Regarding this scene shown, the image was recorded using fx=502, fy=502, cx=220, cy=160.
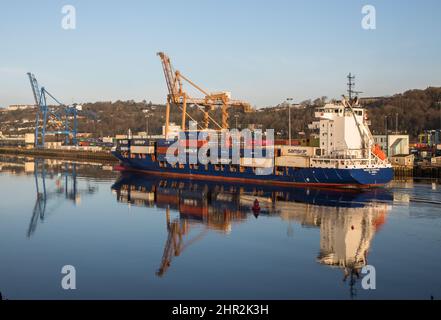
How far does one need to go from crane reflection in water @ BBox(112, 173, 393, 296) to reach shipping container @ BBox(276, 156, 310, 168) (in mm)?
2086

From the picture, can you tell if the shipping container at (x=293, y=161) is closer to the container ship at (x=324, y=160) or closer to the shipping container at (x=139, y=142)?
the container ship at (x=324, y=160)

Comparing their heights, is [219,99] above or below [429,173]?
above

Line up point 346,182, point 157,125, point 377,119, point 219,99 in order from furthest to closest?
point 157,125 < point 377,119 < point 219,99 < point 346,182

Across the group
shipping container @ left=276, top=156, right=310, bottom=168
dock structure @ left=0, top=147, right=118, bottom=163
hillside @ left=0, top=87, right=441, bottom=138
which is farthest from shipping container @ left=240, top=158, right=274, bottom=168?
hillside @ left=0, top=87, right=441, bottom=138

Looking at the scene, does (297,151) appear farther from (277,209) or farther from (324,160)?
(277,209)

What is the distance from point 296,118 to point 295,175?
6696cm

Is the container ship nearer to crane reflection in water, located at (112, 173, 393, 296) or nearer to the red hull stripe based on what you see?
the red hull stripe

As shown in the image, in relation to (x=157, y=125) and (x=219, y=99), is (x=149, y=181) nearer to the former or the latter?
(x=219, y=99)

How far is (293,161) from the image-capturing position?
38.2 meters

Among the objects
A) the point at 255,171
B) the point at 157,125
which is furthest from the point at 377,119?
the point at 157,125
